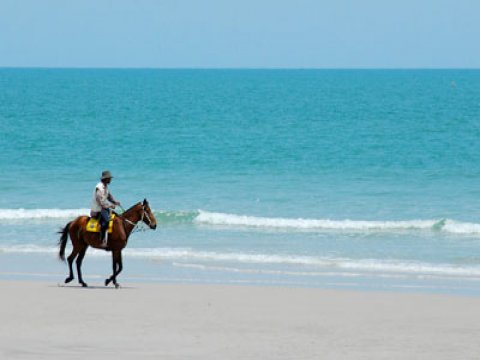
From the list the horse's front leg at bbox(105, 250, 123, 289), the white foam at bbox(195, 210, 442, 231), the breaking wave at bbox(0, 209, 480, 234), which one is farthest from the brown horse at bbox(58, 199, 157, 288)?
the white foam at bbox(195, 210, 442, 231)

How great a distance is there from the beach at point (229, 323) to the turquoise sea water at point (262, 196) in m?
1.88

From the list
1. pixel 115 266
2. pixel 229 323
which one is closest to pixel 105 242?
pixel 115 266

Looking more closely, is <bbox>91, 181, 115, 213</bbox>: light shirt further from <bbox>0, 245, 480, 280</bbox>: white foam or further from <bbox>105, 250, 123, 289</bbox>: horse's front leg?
<bbox>0, 245, 480, 280</bbox>: white foam

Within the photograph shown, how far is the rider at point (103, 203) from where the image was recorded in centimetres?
1741

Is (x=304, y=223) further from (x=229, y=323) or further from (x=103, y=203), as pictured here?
(x=229, y=323)

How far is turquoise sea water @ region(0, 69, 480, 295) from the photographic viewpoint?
20641 millimetres

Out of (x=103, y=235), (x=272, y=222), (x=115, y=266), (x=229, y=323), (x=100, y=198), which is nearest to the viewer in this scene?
(x=229, y=323)

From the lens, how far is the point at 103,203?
57.3ft

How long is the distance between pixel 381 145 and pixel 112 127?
17.4m

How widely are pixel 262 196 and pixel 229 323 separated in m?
16.3

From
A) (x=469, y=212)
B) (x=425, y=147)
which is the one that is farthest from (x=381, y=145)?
(x=469, y=212)

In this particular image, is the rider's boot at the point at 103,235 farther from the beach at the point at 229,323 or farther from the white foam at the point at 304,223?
the white foam at the point at 304,223

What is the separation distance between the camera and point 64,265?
21.0m

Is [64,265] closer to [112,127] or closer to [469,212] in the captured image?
[469,212]
